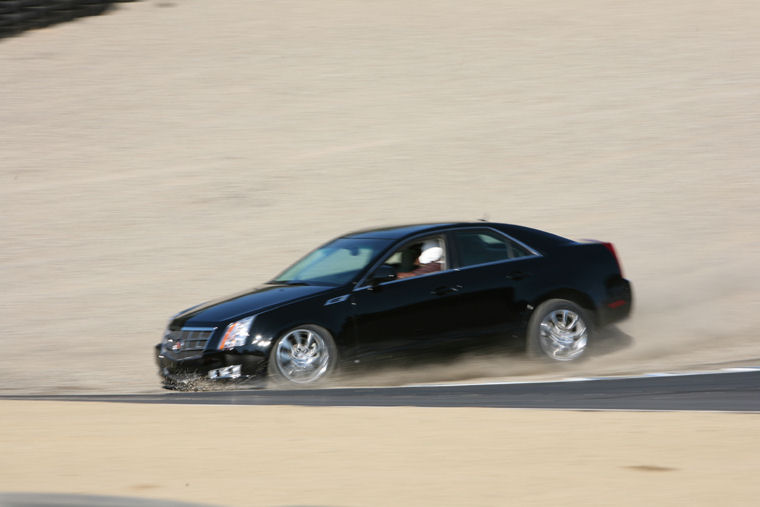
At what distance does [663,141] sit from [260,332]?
1532cm

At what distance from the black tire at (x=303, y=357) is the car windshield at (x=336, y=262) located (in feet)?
2.02

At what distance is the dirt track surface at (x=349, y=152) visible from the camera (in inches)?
560

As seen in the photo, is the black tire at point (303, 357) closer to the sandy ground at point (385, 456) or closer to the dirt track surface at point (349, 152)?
the dirt track surface at point (349, 152)

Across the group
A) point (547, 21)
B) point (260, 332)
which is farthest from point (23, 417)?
point (547, 21)

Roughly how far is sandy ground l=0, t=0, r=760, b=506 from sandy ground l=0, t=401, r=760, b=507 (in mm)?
27

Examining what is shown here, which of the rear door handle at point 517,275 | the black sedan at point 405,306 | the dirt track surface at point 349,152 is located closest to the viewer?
the black sedan at point 405,306

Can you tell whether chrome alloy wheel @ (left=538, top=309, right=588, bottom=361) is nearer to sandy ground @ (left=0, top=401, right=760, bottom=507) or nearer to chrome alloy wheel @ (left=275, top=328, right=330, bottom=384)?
chrome alloy wheel @ (left=275, top=328, right=330, bottom=384)

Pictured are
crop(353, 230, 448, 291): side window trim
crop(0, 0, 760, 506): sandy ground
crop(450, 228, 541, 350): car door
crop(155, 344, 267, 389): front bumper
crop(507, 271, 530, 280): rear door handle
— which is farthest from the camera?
crop(507, 271, 530, 280): rear door handle

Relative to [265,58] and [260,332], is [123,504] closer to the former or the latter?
[260,332]

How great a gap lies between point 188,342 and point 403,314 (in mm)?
1892

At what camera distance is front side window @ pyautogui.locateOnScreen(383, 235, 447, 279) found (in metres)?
9.94

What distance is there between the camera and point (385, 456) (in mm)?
6141

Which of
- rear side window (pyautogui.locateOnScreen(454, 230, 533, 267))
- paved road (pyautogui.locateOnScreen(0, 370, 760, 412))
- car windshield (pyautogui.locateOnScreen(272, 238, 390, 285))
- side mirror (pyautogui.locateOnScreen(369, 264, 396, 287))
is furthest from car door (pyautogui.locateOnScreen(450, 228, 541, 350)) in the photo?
paved road (pyautogui.locateOnScreen(0, 370, 760, 412))

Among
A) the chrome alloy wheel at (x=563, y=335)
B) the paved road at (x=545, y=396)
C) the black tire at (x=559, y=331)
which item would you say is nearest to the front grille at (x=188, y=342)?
Result: the paved road at (x=545, y=396)
